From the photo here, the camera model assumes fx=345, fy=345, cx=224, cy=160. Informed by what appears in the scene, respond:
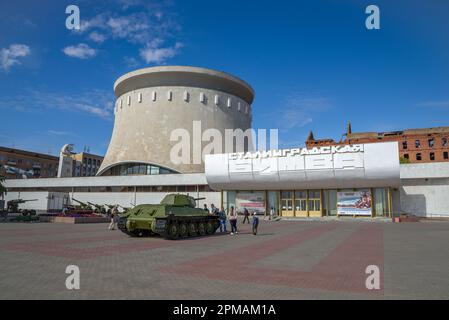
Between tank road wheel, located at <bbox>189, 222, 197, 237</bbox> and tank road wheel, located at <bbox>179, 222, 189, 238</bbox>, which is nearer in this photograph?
tank road wheel, located at <bbox>179, 222, 189, 238</bbox>

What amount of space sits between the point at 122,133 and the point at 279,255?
1867 inches

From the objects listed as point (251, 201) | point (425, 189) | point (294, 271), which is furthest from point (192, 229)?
point (425, 189)

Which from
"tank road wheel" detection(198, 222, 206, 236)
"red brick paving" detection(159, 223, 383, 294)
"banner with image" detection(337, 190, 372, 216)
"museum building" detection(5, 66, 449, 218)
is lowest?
"red brick paving" detection(159, 223, 383, 294)

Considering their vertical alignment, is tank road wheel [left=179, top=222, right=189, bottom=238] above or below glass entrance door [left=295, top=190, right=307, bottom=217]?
below

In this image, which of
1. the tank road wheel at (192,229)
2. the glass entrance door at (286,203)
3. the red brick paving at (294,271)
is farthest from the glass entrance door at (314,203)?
the red brick paving at (294,271)

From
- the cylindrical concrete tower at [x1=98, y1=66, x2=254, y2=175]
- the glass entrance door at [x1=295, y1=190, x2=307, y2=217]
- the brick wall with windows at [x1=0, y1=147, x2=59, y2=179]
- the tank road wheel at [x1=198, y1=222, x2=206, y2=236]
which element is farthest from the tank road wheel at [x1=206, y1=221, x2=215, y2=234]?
the brick wall with windows at [x1=0, y1=147, x2=59, y2=179]

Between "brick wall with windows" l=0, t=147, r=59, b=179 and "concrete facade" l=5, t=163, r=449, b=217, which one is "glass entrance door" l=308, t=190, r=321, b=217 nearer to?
"concrete facade" l=5, t=163, r=449, b=217

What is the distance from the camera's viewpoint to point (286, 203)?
1507 inches

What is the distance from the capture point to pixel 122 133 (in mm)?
54625

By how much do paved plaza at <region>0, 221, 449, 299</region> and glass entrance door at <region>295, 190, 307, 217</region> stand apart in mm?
23862

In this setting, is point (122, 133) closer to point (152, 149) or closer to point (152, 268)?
point (152, 149)

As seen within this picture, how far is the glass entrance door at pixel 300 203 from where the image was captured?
37344 mm

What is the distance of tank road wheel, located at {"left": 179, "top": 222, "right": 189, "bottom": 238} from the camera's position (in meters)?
16.8
